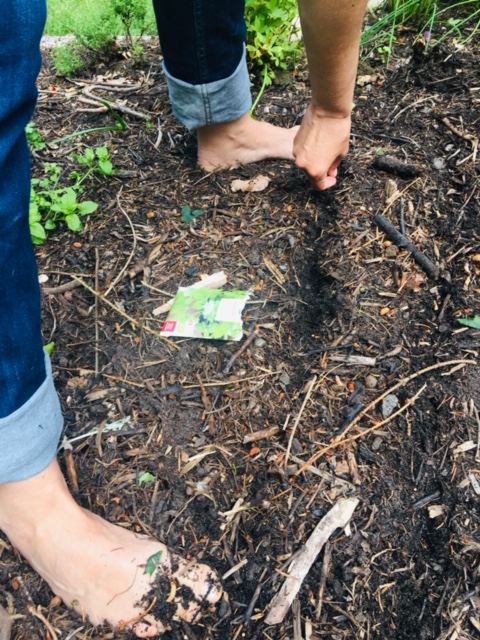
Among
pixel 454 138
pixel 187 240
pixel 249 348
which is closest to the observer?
pixel 249 348

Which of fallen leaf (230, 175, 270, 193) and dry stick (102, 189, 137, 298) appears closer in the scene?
dry stick (102, 189, 137, 298)

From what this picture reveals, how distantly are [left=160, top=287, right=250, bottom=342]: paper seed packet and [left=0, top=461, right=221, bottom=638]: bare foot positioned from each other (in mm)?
589

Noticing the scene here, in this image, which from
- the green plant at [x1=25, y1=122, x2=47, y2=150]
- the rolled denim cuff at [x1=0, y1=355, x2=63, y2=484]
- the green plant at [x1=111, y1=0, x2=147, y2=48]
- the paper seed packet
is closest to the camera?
the rolled denim cuff at [x1=0, y1=355, x2=63, y2=484]

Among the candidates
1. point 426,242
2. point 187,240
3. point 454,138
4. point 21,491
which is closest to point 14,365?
point 21,491

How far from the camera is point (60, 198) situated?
184 centimetres

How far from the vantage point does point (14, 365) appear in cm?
93

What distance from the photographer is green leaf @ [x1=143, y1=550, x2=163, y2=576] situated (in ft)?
3.82

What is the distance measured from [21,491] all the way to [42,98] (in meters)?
2.03

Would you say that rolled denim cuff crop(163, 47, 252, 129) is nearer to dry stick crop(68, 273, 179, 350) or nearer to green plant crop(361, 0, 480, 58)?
dry stick crop(68, 273, 179, 350)

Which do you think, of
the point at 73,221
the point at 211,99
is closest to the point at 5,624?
the point at 73,221

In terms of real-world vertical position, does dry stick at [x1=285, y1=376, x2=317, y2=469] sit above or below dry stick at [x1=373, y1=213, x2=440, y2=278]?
below

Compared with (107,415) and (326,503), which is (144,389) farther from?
(326,503)

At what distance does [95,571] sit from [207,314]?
30.5 inches

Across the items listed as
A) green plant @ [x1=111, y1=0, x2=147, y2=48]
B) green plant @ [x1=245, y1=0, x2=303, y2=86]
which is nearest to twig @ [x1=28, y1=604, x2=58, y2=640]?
green plant @ [x1=245, y1=0, x2=303, y2=86]
